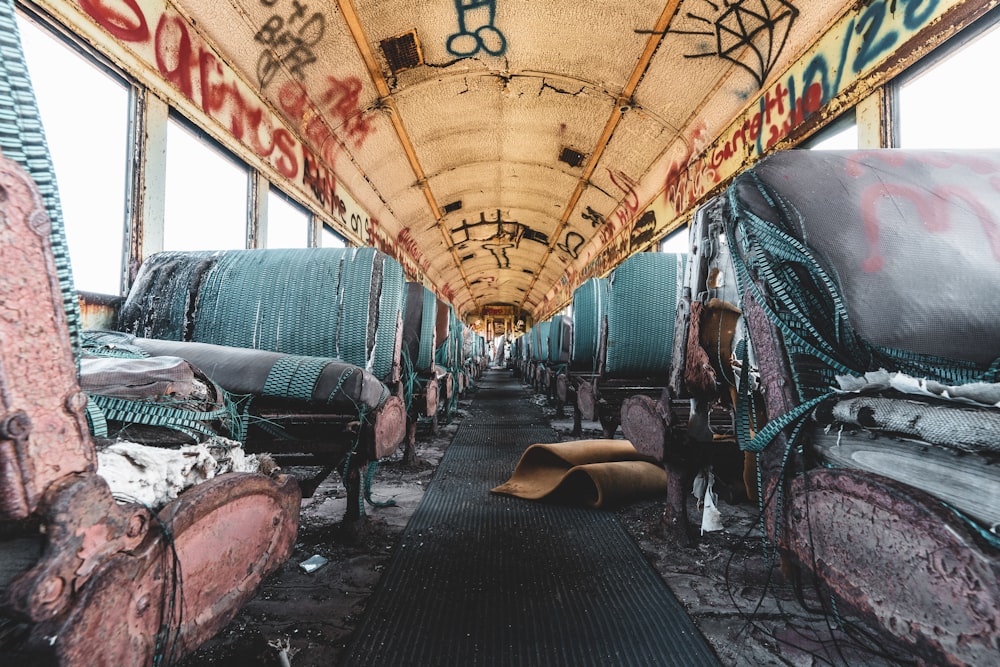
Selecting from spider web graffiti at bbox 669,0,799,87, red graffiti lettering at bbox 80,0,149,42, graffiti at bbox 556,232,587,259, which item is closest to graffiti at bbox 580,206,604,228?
graffiti at bbox 556,232,587,259

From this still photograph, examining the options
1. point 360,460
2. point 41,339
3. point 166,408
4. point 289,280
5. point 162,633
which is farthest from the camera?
point 289,280

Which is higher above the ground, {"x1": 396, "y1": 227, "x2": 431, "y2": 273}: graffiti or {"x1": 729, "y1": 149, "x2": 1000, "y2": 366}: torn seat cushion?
{"x1": 396, "y1": 227, "x2": 431, "y2": 273}: graffiti

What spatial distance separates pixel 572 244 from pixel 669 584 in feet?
35.2

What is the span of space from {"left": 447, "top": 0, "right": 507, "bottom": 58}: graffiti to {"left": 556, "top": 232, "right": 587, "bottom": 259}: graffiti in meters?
6.35

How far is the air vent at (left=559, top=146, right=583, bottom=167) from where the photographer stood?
7457 millimetres

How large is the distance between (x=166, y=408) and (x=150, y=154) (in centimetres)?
328

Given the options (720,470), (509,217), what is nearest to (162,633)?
(720,470)

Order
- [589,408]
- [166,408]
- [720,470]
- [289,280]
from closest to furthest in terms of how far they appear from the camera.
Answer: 1. [166,408]
2. [289,280]
3. [720,470]
4. [589,408]

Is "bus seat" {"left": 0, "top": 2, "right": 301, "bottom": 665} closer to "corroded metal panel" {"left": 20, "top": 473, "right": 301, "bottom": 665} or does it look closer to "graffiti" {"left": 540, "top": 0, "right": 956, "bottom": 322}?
"corroded metal panel" {"left": 20, "top": 473, "right": 301, "bottom": 665}

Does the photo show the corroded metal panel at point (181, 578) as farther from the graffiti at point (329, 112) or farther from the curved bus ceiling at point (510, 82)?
the graffiti at point (329, 112)

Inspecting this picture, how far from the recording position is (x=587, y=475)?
2.69 metres

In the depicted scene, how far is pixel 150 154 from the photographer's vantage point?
129 inches

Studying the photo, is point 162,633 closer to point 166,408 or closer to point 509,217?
point 166,408

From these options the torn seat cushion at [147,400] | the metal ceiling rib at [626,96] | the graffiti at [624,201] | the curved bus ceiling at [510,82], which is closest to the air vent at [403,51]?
the curved bus ceiling at [510,82]
